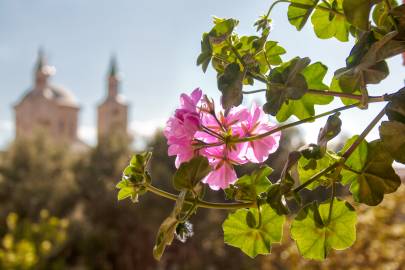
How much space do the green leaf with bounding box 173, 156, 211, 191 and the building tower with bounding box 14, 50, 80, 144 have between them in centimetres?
2320

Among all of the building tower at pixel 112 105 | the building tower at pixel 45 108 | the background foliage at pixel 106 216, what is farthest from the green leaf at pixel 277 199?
the building tower at pixel 112 105

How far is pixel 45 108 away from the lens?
23141mm

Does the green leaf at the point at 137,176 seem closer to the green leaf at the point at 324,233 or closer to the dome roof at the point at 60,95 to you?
the green leaf at the point at 324,233

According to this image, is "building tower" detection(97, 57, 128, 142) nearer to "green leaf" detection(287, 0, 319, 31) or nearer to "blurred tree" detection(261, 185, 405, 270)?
"blurred tree" detection(261, 185, 405, 270)

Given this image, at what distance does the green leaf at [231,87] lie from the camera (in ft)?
1.11

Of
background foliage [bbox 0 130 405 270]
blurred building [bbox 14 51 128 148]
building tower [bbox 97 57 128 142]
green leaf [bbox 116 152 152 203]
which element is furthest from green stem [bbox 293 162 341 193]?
building tower [bbox 97 57 128 142]

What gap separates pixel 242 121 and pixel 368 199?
0.11 meters

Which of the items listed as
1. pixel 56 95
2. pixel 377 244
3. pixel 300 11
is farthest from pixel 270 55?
pixel 56 95

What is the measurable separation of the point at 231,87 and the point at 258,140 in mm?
57

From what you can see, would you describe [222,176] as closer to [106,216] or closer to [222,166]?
[222,166]

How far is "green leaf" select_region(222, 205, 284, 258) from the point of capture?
37 cm

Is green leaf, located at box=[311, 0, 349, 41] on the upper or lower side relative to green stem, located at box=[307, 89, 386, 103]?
upper

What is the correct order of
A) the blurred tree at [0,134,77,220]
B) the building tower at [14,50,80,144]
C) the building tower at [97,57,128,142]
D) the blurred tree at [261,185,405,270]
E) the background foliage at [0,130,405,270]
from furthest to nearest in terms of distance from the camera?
the building tower at [97,57,128,142], the building tower at [14,50,80,144], the blurred tree at [0,134,77,220], the background foliage at [0,130,405,270], the blurred tree at [261,185,405,270]

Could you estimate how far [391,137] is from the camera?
32cm
